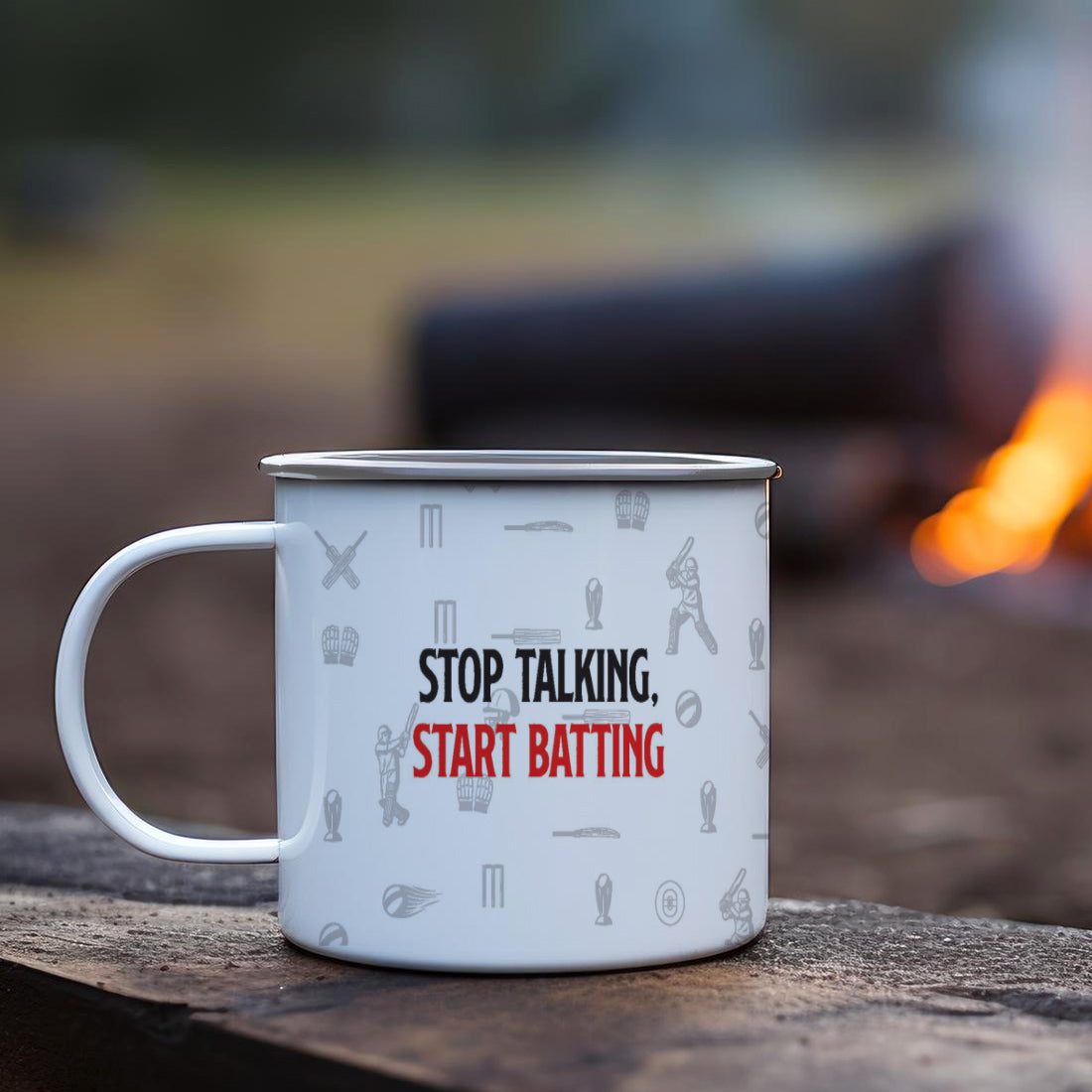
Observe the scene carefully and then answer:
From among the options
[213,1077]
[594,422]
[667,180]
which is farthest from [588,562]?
[667,180]

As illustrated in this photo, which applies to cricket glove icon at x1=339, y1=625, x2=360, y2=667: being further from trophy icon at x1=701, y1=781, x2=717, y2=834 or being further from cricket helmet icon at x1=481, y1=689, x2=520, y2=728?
trophy icon at x1=701, y1=781, x2=717, y2=834

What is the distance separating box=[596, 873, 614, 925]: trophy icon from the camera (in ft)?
2.46

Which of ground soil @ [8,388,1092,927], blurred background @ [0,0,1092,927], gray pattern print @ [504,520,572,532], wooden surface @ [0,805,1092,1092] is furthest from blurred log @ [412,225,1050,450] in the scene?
gray pattern print @ [504,520,572,532]

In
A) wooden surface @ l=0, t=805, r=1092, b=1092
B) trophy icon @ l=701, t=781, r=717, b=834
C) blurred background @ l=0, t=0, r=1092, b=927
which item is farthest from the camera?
blurred background @ l=0, t=0, r=1092, b=927

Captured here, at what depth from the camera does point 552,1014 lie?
28.4 inches

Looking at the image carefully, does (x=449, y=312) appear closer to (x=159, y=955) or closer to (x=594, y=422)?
(x=594, y=422)

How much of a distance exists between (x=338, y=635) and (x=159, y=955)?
196 mm

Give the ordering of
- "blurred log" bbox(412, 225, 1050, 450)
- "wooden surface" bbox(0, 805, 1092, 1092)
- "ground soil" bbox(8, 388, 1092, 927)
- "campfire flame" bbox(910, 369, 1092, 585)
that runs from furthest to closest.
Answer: "blurred log" bbox(412, 225, 1050, 450) < "campfire flame" bbox(910, 369, 1092, 585) < "ground soil" bbox(8, 388, 1092, 927) < "wooden surface" bbox(0, 805, 1092, 1092)

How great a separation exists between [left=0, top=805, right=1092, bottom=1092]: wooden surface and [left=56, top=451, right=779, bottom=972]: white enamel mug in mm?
31

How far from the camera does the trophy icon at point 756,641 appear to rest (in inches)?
31.4

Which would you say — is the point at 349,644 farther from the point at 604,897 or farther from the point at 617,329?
the point at 617,329

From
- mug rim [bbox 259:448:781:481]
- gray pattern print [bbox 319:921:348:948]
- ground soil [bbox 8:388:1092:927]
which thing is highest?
mug rim [bbox 259:448:781:481]

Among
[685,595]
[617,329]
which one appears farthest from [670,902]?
[617,329]

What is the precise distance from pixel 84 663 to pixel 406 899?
0.62 ft
